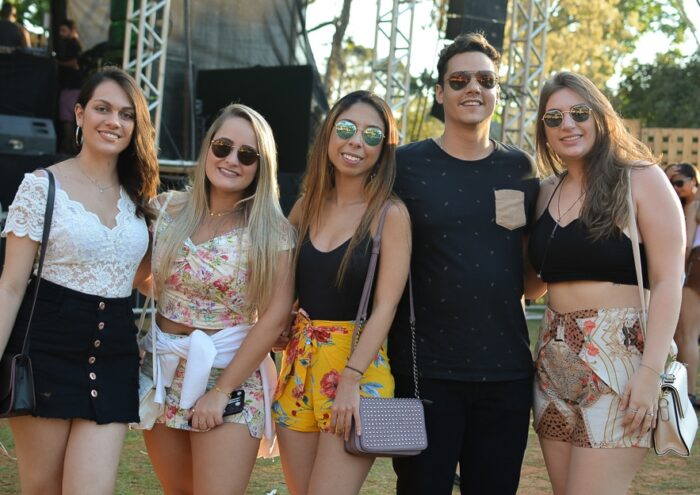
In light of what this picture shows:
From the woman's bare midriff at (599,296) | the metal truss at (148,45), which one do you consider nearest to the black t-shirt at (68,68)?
the metal truss at (148,45)

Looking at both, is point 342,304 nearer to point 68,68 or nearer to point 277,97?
point 277,97

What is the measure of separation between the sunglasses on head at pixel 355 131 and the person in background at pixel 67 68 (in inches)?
355

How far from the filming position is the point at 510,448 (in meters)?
3.30

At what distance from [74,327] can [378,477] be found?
106 inches

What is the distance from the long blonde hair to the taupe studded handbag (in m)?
0.36

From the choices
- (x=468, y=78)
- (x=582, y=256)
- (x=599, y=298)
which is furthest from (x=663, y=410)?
(x=468, y=78)

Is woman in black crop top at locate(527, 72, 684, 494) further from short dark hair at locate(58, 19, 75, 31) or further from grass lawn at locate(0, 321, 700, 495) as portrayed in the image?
short dark hair at locate(58, 19, 75, 31)

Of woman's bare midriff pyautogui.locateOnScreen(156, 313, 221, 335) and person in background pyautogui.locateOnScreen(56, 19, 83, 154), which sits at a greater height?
person in background pyautogui.locateOnScreen(56, 19, 83, 154)

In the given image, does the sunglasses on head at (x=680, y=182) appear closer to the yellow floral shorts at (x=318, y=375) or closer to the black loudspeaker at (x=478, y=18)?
the black loudspeaker at (x=478, y=18)

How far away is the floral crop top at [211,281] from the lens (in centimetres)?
324

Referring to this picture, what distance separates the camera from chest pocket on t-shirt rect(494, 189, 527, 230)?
330cm

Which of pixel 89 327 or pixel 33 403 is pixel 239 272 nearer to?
pixel 89 327

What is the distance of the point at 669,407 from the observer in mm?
3012

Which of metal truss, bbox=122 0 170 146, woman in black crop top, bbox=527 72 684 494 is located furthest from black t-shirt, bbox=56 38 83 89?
woman in black crop top, bbox=527 72 684 494
